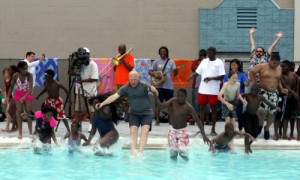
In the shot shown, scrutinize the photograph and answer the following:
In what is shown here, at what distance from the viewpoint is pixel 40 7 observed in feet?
77.4

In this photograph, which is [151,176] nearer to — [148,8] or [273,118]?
[273,118]

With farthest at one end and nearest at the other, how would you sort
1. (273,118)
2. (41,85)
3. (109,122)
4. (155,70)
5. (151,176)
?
(41,85)
(155,70)
(273,118)
(109,122)
(151,176)

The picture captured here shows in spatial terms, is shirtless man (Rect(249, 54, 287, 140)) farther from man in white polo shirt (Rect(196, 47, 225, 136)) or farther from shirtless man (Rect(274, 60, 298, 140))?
man in white polo shirt (Rect(196, 47, 225, 136))

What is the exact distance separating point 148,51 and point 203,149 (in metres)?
9.97

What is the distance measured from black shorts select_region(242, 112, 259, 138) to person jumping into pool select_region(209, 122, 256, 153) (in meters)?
0.79

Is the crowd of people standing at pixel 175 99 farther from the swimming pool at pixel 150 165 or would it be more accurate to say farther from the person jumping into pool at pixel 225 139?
the swimming pool at pixel 150 165

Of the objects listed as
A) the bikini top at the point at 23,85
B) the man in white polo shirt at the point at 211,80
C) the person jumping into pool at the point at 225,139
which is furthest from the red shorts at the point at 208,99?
the bikini top at the point at 23,85

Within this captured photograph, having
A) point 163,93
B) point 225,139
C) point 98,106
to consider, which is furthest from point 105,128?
point 163,93

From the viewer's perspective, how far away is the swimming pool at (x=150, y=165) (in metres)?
10.8

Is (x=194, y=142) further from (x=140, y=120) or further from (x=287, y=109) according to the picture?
(x=287, y=109)

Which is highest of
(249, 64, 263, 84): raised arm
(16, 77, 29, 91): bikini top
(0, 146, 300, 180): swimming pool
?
(249, 64, 263, 84): raised arm

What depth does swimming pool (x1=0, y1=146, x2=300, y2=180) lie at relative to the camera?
35.3ft

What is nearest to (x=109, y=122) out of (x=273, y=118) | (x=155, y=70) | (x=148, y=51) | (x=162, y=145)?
(x=162, y=145)

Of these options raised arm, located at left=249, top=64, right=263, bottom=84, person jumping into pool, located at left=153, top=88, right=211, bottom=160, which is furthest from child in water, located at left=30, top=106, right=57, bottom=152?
raised arm, located at left=249, top=64, right=263, bottom=84
